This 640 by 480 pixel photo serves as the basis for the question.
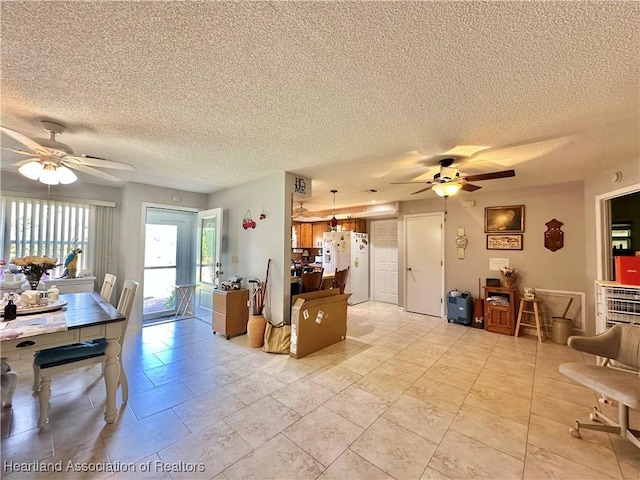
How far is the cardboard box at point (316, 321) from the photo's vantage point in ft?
10.8

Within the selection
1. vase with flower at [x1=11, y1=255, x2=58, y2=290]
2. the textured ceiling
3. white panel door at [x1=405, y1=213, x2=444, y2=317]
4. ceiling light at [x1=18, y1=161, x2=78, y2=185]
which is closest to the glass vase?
vase with flower at [x1=11, y1=255, x2=58, y2=290]

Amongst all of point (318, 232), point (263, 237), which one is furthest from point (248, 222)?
point (318, 232)

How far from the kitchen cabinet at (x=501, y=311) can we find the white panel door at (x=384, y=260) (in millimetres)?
2247

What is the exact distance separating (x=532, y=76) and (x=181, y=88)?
7.34ft

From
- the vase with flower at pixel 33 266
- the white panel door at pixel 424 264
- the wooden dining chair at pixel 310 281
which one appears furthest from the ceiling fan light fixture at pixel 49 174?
the white panel door at pixel 424 264

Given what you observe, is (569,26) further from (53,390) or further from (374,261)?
(374,261)

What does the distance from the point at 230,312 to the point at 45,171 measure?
2.59 metres

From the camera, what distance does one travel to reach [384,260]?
6.73m

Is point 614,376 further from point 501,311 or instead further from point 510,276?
point 510,276

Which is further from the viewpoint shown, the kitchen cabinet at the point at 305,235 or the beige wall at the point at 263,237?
the kitchen cabinet at the point at 305,235

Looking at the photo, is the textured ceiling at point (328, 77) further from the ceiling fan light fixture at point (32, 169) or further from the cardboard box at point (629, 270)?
the cardboard box at point (629, 270)

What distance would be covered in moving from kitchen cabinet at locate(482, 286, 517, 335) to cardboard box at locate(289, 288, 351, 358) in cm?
256

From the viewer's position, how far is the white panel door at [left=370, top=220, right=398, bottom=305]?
6.56 meters

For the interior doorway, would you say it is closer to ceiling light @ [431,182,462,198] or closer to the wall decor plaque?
ceiling light @ [431,182,462,198]
